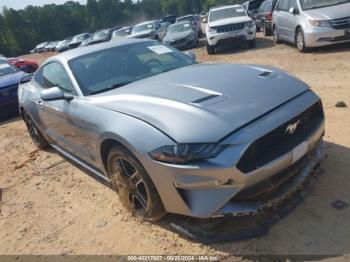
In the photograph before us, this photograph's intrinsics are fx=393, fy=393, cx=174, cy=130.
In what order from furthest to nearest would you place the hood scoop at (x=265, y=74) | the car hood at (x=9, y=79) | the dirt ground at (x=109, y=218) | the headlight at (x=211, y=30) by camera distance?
1. the headlight at (x=211, y=30)
2. the car hood at (x=9, y=79)
3. the hood scoop at (x=265, y=74)
4. the dirt ground at (x=109, y=218)

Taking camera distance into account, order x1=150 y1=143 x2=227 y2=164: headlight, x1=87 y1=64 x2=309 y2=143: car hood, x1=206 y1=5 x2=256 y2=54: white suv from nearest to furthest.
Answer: x1=150 y1=143 x2=227 y2=164: headlight, x1=87 y1=64 x2=309 y2=143: car hood, x1=206 y1=5 x2=256 y2=54: white suv

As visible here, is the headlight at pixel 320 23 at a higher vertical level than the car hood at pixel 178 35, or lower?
higher

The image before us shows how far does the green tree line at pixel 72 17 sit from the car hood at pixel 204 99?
77.3 metres

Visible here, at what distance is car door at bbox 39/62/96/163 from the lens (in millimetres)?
4093

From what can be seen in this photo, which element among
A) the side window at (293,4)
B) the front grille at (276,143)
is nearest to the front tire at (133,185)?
the front grille at (276,143)

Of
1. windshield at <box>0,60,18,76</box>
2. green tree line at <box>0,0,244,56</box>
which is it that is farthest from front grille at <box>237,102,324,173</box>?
green tree line at <box>0,0,244,56</box>

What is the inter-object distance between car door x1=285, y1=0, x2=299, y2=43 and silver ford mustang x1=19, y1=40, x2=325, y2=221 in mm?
7494

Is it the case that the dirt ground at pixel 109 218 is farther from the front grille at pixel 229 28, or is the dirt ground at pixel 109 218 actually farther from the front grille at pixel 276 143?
the front grille at pixel 229 28

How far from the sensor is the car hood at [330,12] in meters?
9.55

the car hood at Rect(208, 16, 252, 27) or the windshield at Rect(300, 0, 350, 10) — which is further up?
the windshield at Rect(300, 0, 350, 10)

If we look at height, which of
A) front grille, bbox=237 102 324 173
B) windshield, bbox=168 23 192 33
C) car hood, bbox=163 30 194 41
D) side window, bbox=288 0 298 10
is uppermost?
side window, bbox=288 0 298 10

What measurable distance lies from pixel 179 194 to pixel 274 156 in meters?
0.79

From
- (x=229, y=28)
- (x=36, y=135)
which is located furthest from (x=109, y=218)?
(x=229, y=28)

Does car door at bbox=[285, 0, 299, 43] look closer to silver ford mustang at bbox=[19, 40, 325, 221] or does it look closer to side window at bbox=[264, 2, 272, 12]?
side window at bbox=[264, 2, 272, 12]
